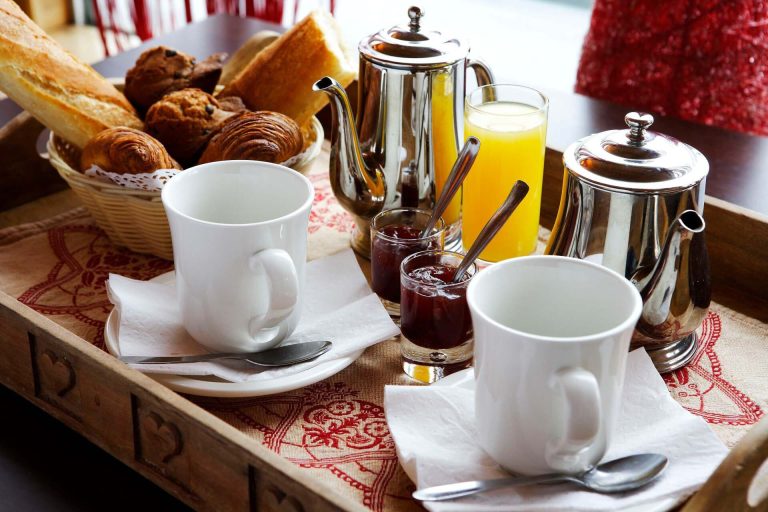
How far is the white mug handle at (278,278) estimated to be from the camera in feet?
2.18

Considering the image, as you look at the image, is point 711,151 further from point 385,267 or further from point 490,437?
point 490,437

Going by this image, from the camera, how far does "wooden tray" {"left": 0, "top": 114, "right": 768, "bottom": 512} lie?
1.87 feet

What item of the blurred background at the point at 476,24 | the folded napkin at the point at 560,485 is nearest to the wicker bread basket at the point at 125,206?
the folded napkin at the point at 560,485

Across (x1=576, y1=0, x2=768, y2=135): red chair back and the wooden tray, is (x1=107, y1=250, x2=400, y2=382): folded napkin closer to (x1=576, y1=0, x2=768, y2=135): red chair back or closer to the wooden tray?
the wooden tray

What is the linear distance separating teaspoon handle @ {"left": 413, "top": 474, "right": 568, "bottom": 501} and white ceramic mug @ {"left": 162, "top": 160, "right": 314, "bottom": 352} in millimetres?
193

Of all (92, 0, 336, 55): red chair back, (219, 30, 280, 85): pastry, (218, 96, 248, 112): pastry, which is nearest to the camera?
(218, 96, 248, 112): pastry

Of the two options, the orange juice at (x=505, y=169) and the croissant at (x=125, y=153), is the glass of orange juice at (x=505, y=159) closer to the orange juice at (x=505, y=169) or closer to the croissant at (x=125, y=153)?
the orange juice at (x=505, y=169)

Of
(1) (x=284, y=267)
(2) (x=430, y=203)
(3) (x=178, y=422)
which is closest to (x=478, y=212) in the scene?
(2) (x=430, y=203)

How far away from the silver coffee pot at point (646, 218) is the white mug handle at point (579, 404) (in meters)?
0.20

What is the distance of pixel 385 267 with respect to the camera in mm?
790

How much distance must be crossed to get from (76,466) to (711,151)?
87cm

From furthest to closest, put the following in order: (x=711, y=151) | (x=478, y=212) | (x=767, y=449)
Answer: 1. (x=711, y=151)
2. (x=478, y=212)
3. (x=767, y=449)

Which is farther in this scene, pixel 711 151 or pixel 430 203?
pixel 711 151

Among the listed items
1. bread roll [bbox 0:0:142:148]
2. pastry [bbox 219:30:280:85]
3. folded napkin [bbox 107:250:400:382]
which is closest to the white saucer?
folded napkin [bbox 107:250:400:382]
